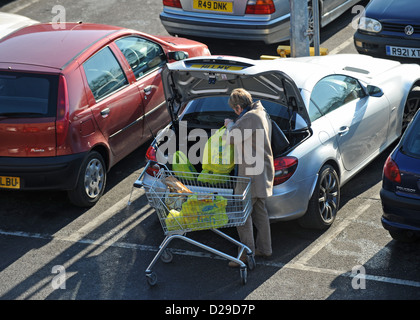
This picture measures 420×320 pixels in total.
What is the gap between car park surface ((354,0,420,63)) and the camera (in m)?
10.6

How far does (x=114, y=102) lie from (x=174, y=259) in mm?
2295

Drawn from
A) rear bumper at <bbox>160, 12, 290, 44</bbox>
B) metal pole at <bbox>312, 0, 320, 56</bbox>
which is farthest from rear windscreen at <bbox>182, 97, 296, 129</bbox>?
rear bumper at <bbox>160, 12, 290, 44</bbox>

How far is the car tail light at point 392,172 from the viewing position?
6.56 m

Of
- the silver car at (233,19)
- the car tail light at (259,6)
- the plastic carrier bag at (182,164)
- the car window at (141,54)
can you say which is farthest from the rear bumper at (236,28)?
the plastic carrier bag at (182,164)

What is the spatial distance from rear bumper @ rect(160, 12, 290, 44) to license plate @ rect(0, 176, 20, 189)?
470cm

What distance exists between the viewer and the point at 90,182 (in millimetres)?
8125

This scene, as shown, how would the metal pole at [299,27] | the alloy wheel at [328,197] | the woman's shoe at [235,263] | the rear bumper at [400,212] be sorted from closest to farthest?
the rear bumper at [400,212] < the woman's shoe at [235,263] < the alloy wheel at [328,197] < the metal pole at [299,27]

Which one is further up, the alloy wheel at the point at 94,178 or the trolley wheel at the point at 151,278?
the alloy wheel at the point at 94,178

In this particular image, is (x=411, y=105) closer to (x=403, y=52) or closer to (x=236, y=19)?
(x=403, y=52)

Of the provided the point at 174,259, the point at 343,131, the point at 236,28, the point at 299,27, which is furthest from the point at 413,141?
the point at 236,28

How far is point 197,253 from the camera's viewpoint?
716 centimetres

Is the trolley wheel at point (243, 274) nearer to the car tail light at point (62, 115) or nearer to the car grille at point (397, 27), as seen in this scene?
the car tail light at point (62, 115)

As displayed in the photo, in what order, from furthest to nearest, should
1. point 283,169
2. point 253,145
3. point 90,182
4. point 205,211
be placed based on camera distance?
point 90,182, point 283,169, point 253,145, point 205,211

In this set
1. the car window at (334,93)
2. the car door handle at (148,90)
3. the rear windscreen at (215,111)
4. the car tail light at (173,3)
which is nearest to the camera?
the rear windscreen at (215,111)
